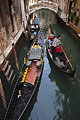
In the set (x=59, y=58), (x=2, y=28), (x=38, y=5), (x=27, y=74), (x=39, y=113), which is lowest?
(x=39, y=113)

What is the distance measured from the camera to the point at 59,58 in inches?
187

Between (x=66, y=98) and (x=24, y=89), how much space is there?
160 cm

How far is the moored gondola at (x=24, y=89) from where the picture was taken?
112 inches

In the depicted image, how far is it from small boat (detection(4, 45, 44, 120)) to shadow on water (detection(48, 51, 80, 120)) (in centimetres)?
98

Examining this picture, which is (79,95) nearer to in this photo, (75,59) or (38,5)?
(75,59)

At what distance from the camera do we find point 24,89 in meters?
3.48

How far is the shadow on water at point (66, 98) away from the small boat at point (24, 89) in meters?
0.98

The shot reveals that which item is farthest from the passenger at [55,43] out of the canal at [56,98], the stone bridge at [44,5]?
the stone bridge at [44,5]

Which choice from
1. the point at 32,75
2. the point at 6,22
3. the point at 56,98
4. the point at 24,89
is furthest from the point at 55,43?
the point at 6,22

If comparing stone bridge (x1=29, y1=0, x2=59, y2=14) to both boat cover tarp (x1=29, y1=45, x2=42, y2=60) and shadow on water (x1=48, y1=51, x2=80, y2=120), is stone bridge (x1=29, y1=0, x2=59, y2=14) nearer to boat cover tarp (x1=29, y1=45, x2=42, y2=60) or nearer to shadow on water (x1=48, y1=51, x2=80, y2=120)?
boat cover tarp (x1=29, y1=45, x2=42, y2=60)

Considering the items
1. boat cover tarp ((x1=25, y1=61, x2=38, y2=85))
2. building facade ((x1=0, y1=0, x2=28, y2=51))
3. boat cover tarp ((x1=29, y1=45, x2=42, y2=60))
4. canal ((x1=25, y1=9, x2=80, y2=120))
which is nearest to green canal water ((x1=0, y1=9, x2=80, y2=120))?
canal ((x1=25, y1=9, x2=80, y2=120))

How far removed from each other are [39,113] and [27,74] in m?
1.47

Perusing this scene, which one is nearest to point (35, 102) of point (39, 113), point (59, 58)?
point (39, 113)

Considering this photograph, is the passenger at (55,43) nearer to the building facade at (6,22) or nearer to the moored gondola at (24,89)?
the moored gondola at (24,89)
